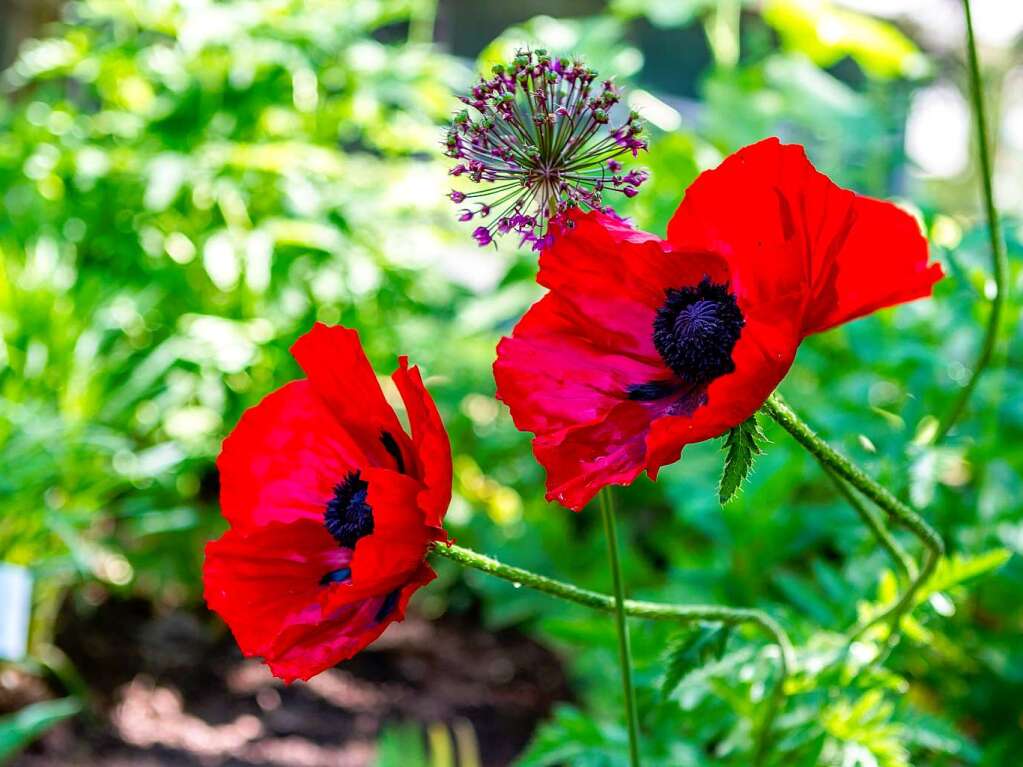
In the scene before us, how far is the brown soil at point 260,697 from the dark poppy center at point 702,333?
170 centimetres

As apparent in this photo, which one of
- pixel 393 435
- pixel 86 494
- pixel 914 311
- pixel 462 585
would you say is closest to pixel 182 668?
pixel 86 494

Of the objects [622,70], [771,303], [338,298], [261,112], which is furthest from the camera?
[261,112]

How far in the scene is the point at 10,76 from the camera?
9.80 feet

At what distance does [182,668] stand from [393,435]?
1.98m

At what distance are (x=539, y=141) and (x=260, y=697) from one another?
2.04m

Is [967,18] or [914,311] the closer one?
[967,18]

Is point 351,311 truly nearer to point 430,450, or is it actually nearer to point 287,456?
point 287,456

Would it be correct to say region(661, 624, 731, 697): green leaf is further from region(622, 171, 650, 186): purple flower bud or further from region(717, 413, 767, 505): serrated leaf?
region(622, 171, 650, 186): purple flower bud

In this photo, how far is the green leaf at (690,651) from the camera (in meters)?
0.64

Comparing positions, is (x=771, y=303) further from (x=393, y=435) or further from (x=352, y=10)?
(x=352, y=10)

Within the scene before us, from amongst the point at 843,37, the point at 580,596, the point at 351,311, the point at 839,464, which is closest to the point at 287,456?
the point at 580,596

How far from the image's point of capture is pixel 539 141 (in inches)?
21.8

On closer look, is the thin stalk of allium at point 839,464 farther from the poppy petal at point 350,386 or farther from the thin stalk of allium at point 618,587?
the poppy petal at point 350,386

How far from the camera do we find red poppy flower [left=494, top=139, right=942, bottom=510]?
0.51 m
